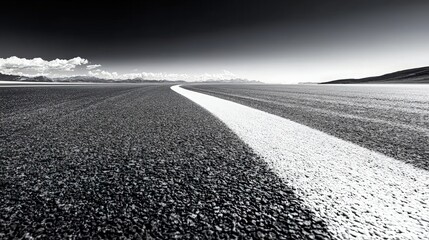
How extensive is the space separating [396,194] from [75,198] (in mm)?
1576

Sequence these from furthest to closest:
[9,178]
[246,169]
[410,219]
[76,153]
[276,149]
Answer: [276,149] < [76,153] < [246,169] < [9,178] < [410,219]

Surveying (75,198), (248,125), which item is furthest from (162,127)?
(75,198)

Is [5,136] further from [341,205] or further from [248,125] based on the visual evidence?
[341,205]

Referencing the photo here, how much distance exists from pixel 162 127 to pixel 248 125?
1.22 m

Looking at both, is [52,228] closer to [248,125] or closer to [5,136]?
[5,136]

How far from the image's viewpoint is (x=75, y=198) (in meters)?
1.18

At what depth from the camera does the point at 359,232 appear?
888mm

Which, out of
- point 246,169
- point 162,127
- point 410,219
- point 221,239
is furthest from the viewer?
point 162,127

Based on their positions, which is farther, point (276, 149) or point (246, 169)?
point (276, 149)

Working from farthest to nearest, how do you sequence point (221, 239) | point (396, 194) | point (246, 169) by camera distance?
point (246, 169), point (396, 194), point (221, 239)

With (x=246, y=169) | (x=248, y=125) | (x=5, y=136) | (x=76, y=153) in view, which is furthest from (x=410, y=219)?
(x=5, y=136)

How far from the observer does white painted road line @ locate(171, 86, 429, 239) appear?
93 cm

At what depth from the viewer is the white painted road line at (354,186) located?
0.93 metres

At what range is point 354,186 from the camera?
4.40ft
